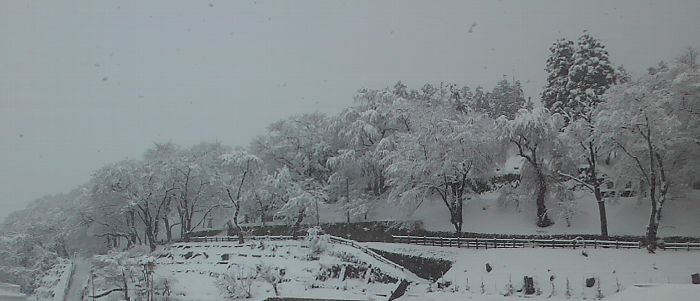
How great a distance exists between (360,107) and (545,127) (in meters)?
14.9

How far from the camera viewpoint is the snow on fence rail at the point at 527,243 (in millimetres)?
24353

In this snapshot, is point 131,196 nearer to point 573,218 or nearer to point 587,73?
point 573,218

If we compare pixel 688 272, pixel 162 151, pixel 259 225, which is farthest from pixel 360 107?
pixel 688 272

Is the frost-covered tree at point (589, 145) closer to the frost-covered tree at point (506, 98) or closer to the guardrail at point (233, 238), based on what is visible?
the guardrail at point (233, 238)

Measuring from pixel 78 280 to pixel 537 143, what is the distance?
31.6 meters

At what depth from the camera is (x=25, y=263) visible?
44250 mm

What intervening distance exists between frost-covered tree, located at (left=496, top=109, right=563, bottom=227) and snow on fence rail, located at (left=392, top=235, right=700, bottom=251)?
14.7ft

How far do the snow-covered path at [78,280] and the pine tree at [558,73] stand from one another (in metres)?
33.2

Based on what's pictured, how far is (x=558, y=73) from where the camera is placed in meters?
39.5

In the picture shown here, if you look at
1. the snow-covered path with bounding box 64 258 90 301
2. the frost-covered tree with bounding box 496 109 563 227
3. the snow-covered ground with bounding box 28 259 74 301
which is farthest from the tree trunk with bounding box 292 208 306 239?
the snow-covered ground with bounding box 28 259 74 301

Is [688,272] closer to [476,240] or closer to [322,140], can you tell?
[476,240]

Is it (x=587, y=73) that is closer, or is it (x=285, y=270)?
(x=285, y=270)

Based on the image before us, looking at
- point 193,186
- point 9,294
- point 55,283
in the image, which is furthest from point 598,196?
point 55,283

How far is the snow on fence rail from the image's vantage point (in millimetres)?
24353
